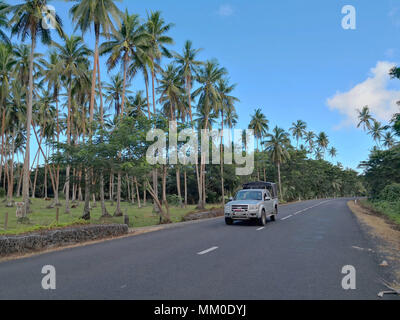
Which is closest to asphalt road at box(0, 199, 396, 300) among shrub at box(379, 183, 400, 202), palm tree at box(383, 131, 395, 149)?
shrub at box(379, 183, 400, 202)

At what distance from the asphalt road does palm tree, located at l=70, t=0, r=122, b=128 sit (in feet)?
47.9

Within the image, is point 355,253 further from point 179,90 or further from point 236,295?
point 179,90

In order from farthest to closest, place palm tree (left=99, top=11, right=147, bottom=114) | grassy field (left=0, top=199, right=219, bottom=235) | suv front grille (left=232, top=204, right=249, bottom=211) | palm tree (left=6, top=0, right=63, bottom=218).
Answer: palm tree (left=99, top=11, right=147, bottom=114) → palm tree (left=6, top=0, right=63, bottom=218) → suv front grille (left=232, top=204, right=249, bottom=211) → grassy field (left=0, top=199, right=219, bottom=235)

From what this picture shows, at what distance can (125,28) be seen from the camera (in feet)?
85.3

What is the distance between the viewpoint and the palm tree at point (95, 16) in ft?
71.7

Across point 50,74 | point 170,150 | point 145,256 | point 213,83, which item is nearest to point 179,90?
point 213,83

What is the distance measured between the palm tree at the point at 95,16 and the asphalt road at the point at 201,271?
14.6 m

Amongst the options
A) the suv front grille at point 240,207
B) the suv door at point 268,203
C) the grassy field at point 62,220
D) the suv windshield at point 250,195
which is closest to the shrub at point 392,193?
the suv door at point 268,203

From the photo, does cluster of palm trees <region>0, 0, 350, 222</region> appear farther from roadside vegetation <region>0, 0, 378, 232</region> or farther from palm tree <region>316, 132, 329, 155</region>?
palm tree <region>316, 132, 329, 155</region>

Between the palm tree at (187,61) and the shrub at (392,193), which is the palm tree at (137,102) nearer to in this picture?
the palm tree at (187,61)

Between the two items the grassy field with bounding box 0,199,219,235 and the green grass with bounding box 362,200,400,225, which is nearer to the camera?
the grassy field with bounding box 0,199,219,235

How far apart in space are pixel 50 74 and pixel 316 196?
275 feet

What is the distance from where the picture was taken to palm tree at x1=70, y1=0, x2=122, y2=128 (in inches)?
860

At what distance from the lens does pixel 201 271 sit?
7.05m
